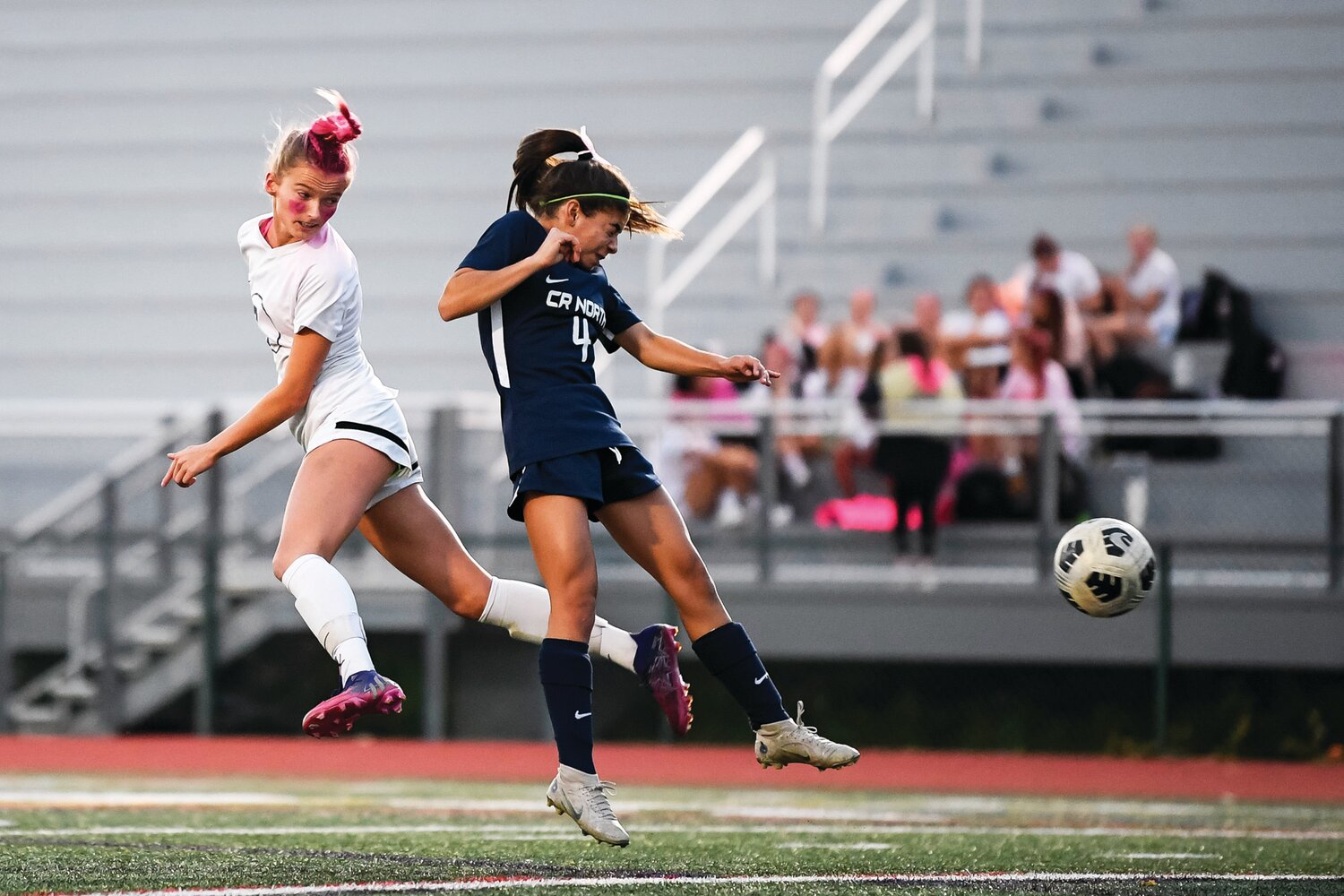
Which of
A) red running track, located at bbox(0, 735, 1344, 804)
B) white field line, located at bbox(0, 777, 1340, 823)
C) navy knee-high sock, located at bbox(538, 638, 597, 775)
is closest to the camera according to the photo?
navy knee-high sock, located at bbox(538, 638, 597, 775)

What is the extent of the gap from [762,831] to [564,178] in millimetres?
2666

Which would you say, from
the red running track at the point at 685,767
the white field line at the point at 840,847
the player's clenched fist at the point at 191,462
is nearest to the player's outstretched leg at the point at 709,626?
the white field line at the point at 840,847

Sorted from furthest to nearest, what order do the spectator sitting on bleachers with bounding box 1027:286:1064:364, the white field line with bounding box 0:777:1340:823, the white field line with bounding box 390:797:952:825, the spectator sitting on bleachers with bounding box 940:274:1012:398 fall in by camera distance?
the spectator sitting on bleachers with bounding box 940:274:1012:398
the spectator sitting on bleachers with bounding box 1027:286:1064:364
the white field line with bounding box 0:777:1340:823
the white field line with bounding box 390:797:952:825

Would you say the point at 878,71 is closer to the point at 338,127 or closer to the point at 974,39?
the point at 974,39

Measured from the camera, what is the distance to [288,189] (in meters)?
5.61

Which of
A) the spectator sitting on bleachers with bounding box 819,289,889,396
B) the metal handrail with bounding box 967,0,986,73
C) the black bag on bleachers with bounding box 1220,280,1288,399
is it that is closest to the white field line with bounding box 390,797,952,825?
the spectator sitting on bleachers with bounding box 819,289,889,396

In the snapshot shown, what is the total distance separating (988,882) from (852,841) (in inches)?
58.6

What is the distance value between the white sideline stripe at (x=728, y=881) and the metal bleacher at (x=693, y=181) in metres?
6.79

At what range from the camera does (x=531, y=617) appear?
6.02 m

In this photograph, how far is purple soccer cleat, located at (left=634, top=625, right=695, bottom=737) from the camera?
5938mm

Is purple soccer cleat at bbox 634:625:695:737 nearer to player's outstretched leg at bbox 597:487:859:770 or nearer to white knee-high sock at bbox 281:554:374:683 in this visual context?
player's outstretched leg at bbox 597:487:859:770

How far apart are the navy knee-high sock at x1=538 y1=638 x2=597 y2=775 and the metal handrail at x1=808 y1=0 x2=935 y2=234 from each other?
1042cm

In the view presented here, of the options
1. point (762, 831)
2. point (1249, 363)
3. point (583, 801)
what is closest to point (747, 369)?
point (583, 801)

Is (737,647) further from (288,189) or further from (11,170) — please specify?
(11,170)
